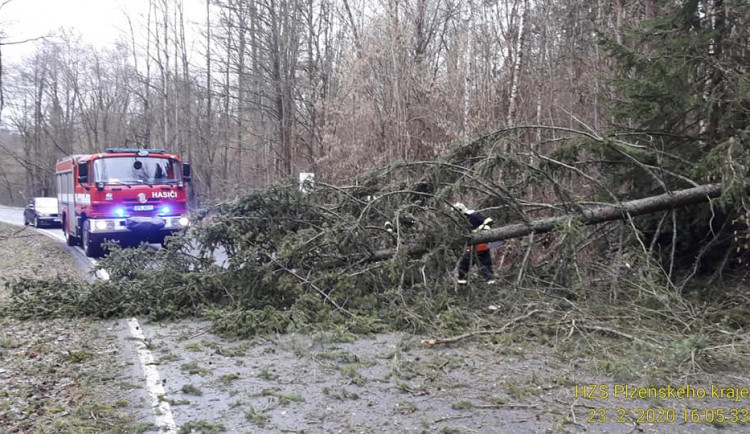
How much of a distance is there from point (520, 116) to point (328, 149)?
21.8 feet

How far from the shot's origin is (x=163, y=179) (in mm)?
13594

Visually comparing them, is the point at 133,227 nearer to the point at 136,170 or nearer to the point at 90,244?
the point at 90,244

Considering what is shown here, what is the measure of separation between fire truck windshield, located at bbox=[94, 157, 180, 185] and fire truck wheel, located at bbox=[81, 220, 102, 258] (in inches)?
47.8

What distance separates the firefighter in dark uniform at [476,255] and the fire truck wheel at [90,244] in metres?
9.09

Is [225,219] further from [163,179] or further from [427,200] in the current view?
[163,179]

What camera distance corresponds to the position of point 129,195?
13.0 metres

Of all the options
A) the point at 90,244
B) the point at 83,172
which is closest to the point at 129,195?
→ the point at 83,172

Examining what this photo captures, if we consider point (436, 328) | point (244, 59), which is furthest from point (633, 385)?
point (244, 59)

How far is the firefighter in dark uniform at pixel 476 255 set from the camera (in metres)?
7.79

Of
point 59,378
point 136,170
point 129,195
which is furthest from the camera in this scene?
point 136,170

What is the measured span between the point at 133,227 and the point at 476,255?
857 cm

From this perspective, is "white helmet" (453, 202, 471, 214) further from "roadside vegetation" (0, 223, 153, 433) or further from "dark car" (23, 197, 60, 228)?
"dark car" (23, 197, 60, 228)

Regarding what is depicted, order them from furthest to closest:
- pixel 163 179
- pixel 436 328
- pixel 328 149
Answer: pixel 328 149 → pixel 163 179 → pixel 436 328

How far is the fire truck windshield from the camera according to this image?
1297 cm
